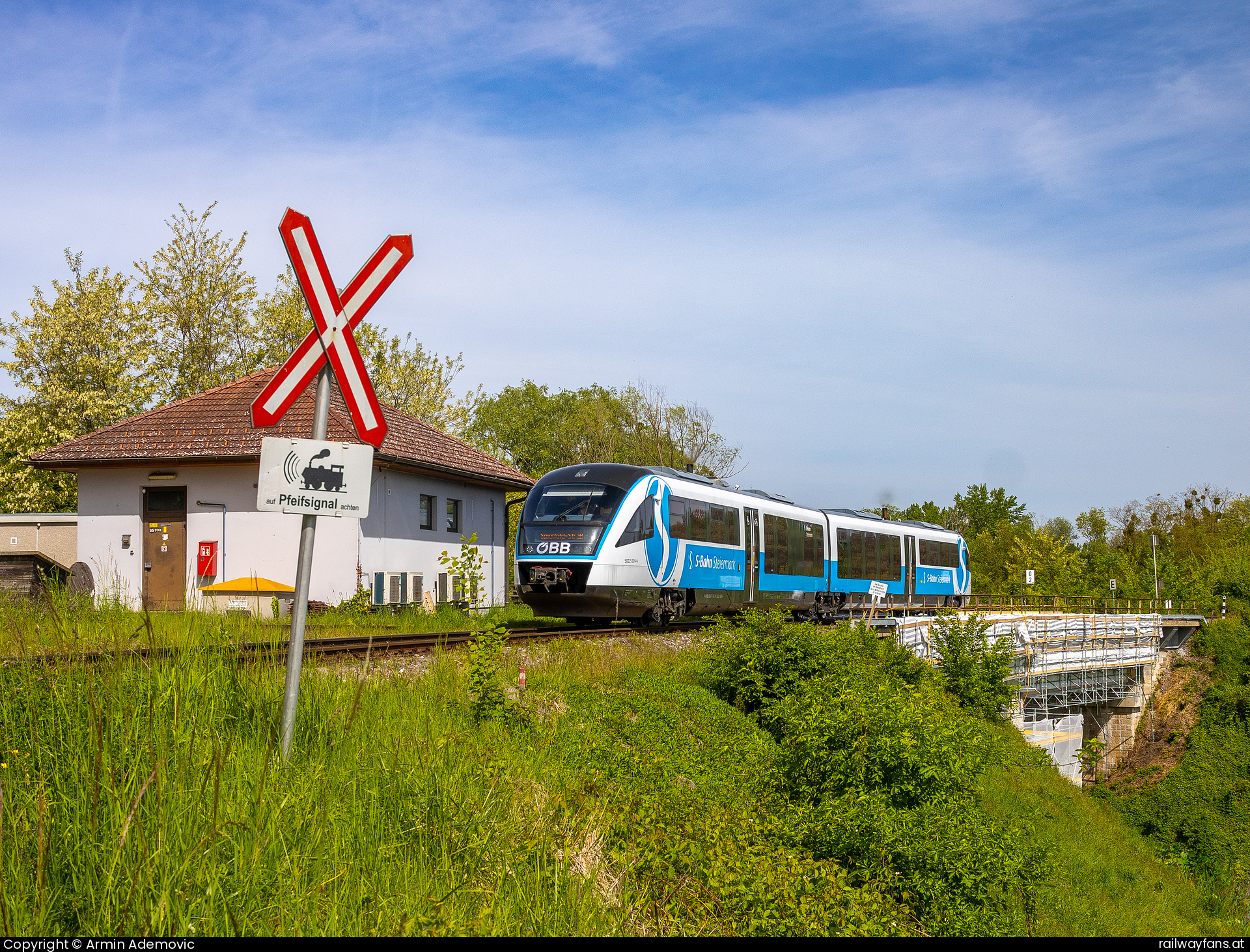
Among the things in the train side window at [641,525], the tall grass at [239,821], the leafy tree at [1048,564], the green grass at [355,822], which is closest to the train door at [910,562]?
the train side window at [641,525]

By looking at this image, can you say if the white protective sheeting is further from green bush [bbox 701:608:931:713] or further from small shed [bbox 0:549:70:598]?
small shed [bbox 0:549:70:598]

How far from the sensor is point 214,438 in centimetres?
2231

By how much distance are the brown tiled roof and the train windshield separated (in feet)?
15.9

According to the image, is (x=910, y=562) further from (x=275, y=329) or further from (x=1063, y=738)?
(x=275, y=329)

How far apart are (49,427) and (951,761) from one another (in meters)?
35.4

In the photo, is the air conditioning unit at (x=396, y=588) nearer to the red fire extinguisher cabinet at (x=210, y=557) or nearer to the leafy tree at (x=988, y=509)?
the red fire extinguisher cabinet at (x=210, y=557)

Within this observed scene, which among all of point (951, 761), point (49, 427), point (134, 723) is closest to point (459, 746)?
point (134, 723)

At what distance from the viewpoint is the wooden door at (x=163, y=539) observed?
2198 centimetres

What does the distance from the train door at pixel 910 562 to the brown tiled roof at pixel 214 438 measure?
15484 millimetres

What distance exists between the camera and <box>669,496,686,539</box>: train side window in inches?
747

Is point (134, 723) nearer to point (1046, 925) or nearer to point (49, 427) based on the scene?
point (1046, 925)

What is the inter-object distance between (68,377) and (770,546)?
1149 inches

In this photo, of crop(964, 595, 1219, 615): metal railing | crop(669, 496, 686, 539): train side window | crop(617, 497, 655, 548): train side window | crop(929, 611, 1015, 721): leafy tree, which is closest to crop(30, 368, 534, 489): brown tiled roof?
crop(617, 497, 655, 548): train side window

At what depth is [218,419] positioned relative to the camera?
919 inches
